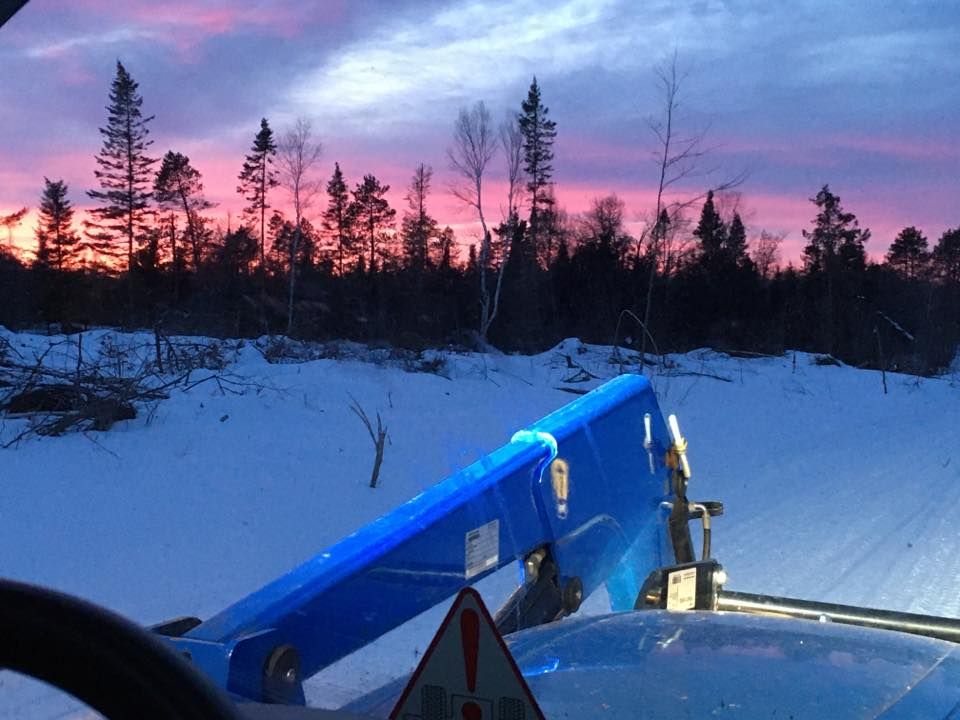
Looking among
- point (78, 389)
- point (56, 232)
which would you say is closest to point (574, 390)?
point (78, 389)

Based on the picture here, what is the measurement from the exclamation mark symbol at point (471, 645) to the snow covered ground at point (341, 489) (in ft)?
3.76

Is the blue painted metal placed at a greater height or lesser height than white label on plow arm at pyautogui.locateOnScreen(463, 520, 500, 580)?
lesser

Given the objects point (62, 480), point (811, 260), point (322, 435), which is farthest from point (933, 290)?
point (62, 480)

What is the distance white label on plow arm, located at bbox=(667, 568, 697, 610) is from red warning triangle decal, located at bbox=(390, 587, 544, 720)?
1650 millimetres

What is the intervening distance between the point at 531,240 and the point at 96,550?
4424 cm

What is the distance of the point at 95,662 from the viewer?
79 centimetres

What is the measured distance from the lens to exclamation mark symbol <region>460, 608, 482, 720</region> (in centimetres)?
178

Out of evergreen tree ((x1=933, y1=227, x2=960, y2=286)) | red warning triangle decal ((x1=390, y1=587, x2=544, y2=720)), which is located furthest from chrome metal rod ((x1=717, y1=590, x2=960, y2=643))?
evergreen tree ((x1=933, y1=227, x2=960, y2=286))

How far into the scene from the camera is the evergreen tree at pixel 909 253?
208 feet

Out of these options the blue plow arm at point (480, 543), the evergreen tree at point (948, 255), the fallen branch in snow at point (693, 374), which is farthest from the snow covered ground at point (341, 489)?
the evergreen tree at point (948, 255)

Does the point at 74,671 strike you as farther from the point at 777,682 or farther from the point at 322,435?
the point at 322,435

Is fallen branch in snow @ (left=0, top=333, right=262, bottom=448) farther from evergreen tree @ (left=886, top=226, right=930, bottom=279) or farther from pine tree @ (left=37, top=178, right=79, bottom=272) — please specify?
evergreen tree @ (left=886, top=226, right=930, bottom=279)

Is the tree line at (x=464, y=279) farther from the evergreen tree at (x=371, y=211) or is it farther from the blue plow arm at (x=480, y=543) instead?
the blue plow arm at (x=480, y=543)

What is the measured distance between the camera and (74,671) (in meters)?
0.79
